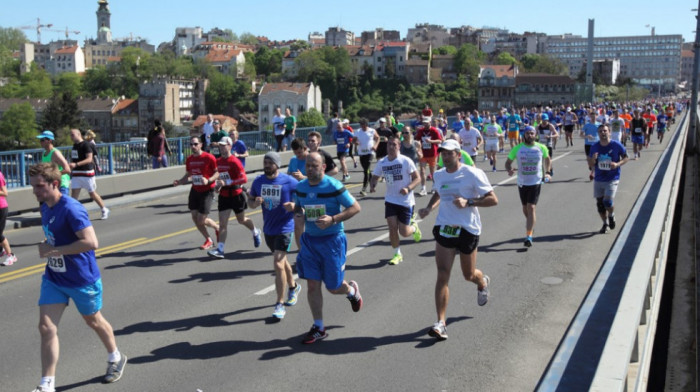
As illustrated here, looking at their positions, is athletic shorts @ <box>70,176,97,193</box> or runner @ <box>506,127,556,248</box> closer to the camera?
runner @ <box>506,127,556,248</box>

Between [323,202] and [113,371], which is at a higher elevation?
[323,202]

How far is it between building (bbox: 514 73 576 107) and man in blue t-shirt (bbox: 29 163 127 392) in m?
162

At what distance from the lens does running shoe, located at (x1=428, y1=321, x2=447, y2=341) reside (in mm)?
7062

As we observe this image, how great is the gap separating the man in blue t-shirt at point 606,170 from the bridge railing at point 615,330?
10.5ft

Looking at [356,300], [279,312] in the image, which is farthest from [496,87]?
[356,300]

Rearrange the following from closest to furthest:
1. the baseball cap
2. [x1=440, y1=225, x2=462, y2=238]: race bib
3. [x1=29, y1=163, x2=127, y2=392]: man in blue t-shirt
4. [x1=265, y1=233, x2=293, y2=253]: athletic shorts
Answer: [x1=29, y1=163, x2=127, y2=392]: man in blue t-shirt → [x1=440, y1=225, x2=462, y2=238]: race bib → the baseball cap → [x1=265, y1=233, x2=293, y2=253]: athletic shorts

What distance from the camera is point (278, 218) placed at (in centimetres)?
832

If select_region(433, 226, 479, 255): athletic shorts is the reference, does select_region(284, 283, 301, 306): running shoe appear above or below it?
below

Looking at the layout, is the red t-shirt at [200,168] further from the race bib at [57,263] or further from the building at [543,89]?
the building at [543,89]

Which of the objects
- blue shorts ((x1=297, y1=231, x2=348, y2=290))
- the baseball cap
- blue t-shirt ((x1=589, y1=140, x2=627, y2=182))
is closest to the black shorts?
blue t-shirt ((x1=589, y1=140, x2=627, y2=182))

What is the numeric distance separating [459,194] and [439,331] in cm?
139

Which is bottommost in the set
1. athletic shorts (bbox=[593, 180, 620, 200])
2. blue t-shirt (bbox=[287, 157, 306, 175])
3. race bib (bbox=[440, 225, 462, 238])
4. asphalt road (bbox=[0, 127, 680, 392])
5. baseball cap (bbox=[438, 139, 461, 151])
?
asphalt road (bbox=[0, 127, 680, 392])

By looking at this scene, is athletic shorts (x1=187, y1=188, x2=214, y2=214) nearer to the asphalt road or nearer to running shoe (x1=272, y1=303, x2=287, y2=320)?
the asphalt road

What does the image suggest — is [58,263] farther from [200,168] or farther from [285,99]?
[285,99]
